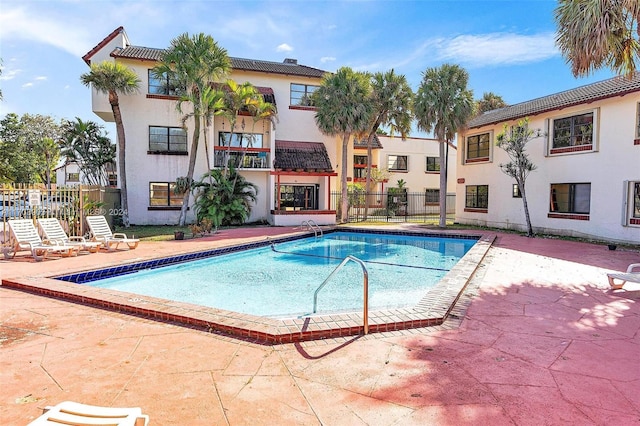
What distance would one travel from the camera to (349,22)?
1412cm

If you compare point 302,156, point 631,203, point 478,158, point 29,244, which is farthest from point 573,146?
point 29,244

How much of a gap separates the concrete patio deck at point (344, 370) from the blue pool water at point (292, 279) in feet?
8.32

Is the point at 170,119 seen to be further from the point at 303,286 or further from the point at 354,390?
the point at 354,390

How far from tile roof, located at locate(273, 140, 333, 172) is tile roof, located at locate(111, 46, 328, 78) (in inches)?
Answer: 175

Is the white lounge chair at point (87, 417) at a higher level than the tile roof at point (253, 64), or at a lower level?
lower

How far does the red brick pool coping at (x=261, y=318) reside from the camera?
15.4 feet

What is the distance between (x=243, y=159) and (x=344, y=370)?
18.6 m

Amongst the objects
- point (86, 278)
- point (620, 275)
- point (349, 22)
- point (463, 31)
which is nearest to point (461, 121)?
point (463, 31)

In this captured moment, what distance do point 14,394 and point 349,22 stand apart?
1466 centimetres

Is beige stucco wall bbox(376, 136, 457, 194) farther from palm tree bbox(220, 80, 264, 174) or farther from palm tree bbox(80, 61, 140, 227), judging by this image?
palm tree bbox(80, 61, 140, 227)

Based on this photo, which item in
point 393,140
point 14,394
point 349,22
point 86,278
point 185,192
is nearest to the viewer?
point 14,394

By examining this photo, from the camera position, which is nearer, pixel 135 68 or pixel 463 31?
pixel 463 31

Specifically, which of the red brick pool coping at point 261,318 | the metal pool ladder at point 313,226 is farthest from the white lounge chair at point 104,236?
the metal pool ladder at point 313,226

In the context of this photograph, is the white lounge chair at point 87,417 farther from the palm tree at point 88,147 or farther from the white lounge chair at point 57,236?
the palm tree at point 88,147
